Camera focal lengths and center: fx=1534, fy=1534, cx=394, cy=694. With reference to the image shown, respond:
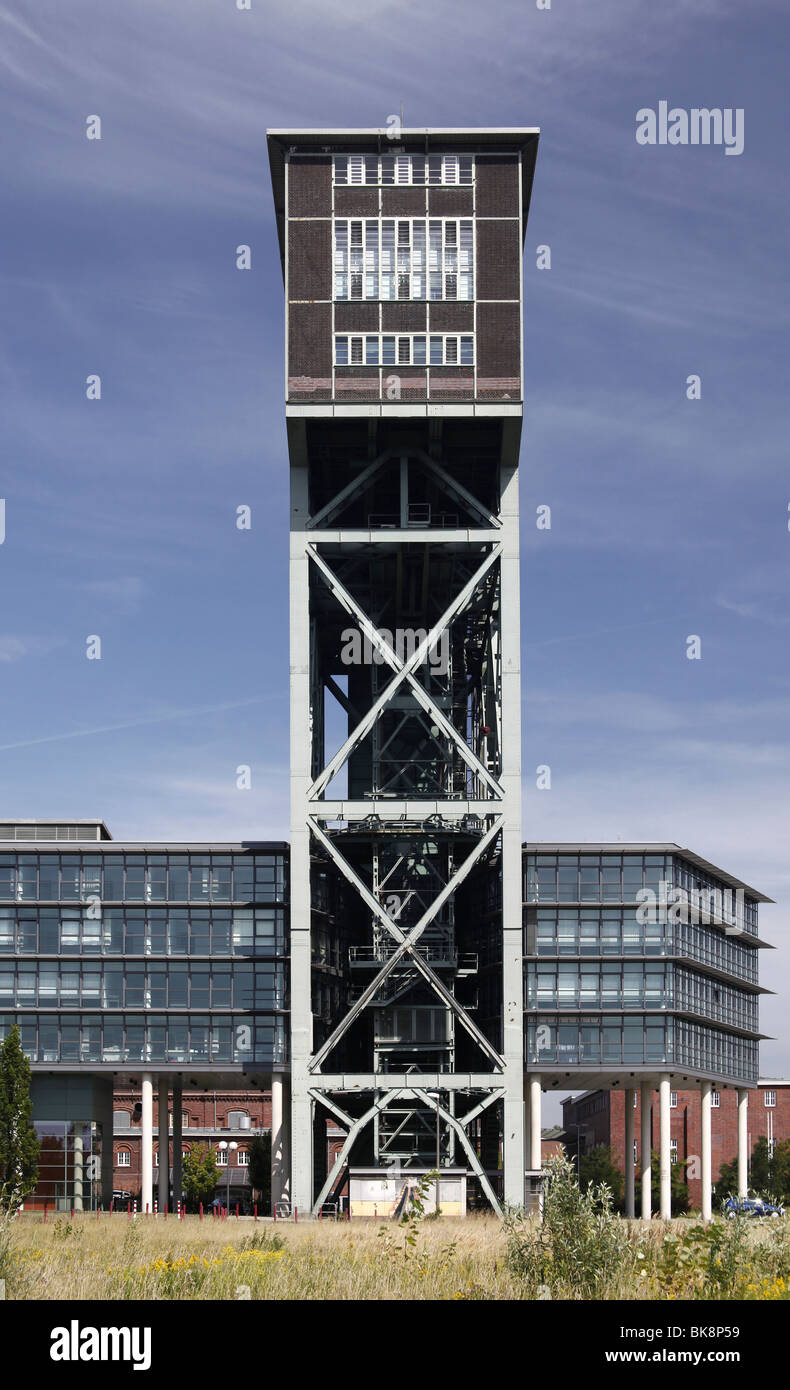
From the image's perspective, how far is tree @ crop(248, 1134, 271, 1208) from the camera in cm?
9912

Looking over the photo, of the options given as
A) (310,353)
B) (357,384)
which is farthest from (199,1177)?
(310,353)

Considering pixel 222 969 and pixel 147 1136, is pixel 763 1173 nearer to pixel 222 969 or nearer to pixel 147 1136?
pixel 147 1136

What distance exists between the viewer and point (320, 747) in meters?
74.0

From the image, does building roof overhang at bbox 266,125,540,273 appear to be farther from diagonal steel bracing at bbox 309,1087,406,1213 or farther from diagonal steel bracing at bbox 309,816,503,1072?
diagonal steel bracing at bbox 309,1087,406,1213

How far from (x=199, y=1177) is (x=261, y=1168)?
11.2 m

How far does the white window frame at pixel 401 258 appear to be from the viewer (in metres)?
61.4

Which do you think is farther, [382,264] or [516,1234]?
[382,264]

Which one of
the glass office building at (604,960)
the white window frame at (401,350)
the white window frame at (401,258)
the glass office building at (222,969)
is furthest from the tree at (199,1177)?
the white window frame at (401,258)

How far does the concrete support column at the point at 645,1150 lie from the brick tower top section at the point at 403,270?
121 feet

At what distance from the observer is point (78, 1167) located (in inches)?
2783

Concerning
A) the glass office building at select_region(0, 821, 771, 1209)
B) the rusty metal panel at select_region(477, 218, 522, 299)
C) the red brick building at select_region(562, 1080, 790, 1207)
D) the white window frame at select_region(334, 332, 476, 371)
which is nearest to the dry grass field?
the glass office building at select_region(0, 821, 771, 1209)
